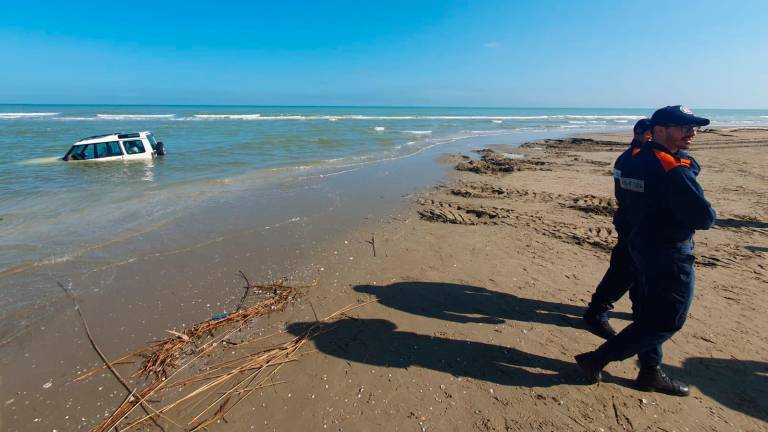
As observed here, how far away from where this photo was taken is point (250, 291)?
4.65 m

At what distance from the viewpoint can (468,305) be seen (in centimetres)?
433

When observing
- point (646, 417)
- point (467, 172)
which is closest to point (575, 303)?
point (646, 417)

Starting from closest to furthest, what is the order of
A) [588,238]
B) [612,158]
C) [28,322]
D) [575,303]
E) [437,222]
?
[28,322] < [575,303] < [588,238] < [437,222] < [612,158]

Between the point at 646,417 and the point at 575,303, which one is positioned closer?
the point at 646,417

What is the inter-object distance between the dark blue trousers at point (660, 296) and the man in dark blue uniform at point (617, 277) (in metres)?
0.86

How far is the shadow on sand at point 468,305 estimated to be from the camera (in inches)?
160

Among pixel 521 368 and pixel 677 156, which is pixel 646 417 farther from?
pixel 677 156

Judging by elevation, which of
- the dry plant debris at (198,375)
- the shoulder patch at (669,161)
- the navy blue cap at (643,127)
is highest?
the navy blue cap at (643,127)

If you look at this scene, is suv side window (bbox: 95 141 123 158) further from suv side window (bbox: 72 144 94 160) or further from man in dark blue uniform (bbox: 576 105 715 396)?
man in dark blue uniform (bbox: 576 105 715 396)

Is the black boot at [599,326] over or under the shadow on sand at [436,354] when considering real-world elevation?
over

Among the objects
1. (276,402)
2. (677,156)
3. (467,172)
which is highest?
(677,156)

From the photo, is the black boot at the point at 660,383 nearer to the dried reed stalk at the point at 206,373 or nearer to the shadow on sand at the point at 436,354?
the shadow on sand at the point at 436,354

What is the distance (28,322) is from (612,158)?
62.1ft

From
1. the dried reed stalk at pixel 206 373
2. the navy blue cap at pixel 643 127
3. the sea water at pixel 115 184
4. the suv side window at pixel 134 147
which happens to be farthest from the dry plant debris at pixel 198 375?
the suv side window at pixel 134 147
